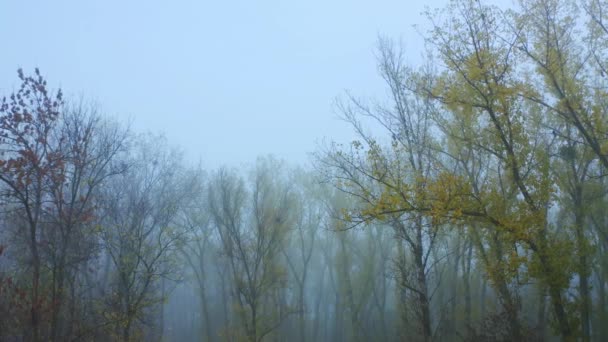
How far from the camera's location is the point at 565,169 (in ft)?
63.1

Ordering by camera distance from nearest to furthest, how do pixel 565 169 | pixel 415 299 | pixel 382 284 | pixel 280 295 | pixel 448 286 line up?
pixel 415 299 < pixel 565 169 < pixel 448 286 < pixel 280 295 < pixel 382 284

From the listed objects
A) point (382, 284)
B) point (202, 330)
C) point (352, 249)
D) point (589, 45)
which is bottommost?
point (202, 330)

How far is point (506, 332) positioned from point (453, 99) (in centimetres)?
812

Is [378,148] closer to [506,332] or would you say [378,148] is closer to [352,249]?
[506,332]

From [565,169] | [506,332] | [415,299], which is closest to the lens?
[415,299]

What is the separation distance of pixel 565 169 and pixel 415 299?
29.3 feet

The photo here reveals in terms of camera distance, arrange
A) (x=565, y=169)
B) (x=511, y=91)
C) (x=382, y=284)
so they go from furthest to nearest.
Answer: (x=382, y=284) → (x=565, y=169) → (x=511, y=91)

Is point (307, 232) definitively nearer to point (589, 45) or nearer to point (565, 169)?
point (565, 169)

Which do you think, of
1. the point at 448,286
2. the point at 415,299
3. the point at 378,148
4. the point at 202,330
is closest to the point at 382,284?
the point at 448,286

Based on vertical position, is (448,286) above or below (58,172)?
below

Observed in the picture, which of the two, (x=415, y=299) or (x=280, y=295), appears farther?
(x=280, y=295)

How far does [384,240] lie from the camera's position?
3303cm

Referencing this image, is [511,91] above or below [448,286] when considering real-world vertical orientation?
above

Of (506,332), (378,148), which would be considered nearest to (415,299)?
(506,332)
